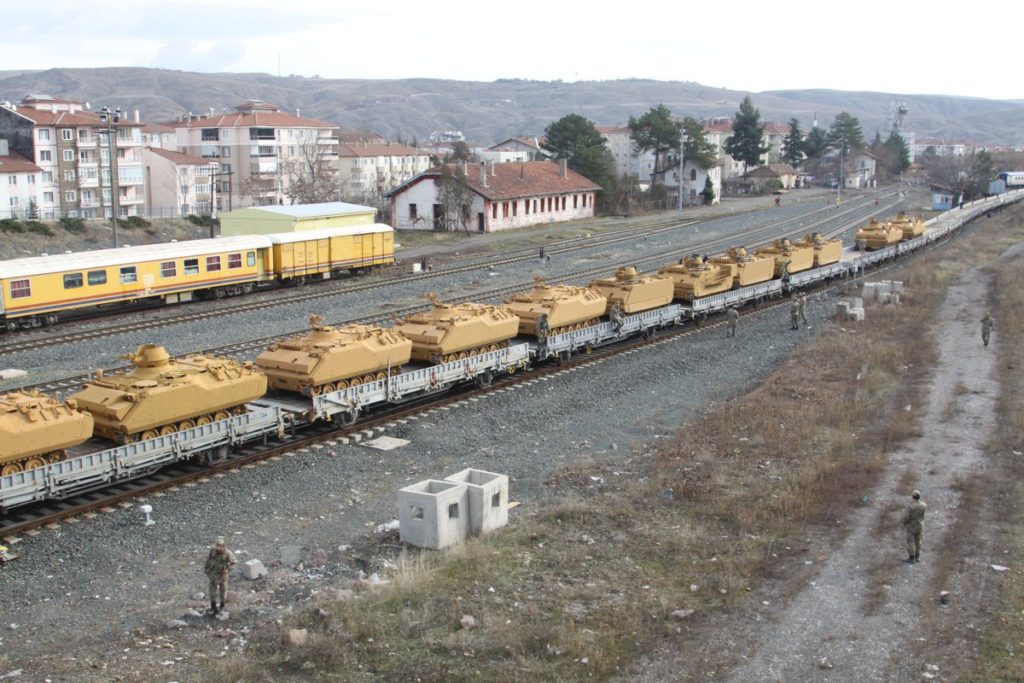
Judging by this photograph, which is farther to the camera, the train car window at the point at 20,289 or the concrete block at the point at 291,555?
the train car window at the point at 20,289

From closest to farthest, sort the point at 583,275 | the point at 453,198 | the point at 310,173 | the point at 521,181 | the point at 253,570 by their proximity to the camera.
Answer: the point at 253,570 < the point at 583,275 < the point at 453,198 < the point at 521,181 < the point at 310,173

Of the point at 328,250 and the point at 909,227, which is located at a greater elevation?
the point at 909,227

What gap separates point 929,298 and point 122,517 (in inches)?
1275

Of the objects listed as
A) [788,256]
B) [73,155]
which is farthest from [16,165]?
[788,256]

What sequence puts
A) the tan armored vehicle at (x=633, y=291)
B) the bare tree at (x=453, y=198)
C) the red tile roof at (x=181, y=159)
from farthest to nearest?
the red tile roof at (x=181, y=159) → the bare tree at (x=453, y=198) → the tan armored vehicle at (x=633, y=291)

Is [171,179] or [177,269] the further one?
[171,179]

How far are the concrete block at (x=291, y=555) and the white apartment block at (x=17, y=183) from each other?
161 feet

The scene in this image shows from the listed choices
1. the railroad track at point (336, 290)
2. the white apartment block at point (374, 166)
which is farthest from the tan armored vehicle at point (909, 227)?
the white apartment block at point (374, 166)

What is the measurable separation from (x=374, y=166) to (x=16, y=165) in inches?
1984

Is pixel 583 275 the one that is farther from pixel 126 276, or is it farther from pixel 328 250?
pixel 126 276

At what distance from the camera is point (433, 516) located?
1461cm

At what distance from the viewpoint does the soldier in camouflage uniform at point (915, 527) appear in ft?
44.6

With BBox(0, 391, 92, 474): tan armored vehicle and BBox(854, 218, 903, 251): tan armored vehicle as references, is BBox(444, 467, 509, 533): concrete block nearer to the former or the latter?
BBox(0, 391, 92, 474): tan armored vehicle

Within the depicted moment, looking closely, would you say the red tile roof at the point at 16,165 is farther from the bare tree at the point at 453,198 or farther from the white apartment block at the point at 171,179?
the bare tree at the point at 453,198
